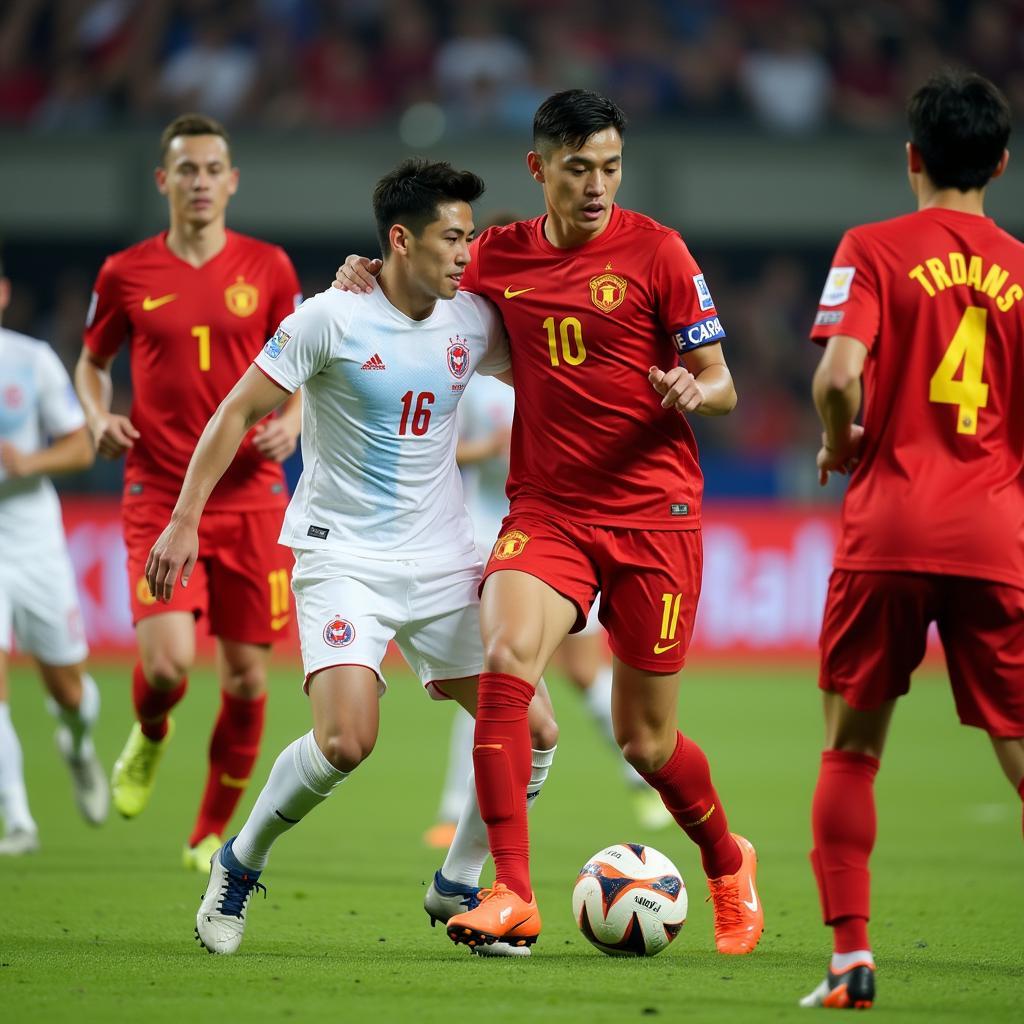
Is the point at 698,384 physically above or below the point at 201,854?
above

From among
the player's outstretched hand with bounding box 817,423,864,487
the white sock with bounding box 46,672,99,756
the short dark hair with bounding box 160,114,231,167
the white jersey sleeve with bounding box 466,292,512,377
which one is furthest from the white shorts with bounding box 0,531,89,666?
the player's outstretched hand with bounding box 817,423,864,487

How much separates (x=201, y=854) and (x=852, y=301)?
4.05m

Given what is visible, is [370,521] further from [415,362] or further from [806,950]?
[806,950]

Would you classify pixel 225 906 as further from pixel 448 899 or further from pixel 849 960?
pixel 849 960

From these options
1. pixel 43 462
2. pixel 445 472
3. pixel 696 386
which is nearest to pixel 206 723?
pixel 43 462

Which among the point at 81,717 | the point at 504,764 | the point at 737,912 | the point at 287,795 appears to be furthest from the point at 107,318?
the point at 737,912

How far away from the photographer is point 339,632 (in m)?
5.18

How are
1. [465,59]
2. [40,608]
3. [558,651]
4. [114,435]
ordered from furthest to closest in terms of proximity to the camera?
[465,59], [558,651], [40,608], [114,435]

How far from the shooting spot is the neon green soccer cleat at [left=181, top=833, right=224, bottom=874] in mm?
7102

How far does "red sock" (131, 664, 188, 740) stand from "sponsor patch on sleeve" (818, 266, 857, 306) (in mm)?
3554

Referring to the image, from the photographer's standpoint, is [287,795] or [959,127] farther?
[287,795]

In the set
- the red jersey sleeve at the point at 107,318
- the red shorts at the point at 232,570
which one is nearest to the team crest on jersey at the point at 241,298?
the red jersey sleeve at the point at 107,318

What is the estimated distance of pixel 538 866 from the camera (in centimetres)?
732

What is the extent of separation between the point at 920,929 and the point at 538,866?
77.0 inches
